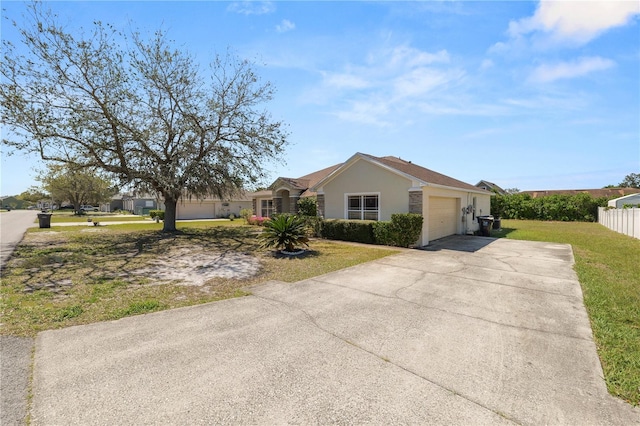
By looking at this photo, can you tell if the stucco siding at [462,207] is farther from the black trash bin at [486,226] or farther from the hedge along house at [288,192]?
the hedge along house at [288,192]

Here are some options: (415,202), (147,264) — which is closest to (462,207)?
(415,202)

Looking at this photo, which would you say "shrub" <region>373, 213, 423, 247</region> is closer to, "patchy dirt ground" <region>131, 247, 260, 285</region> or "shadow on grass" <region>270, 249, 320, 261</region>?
"shadow on grass" <region>270, 249, 320, 261</region>

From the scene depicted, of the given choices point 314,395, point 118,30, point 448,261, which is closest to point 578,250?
point 448,261

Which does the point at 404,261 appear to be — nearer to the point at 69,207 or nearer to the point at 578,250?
the point at 578,250

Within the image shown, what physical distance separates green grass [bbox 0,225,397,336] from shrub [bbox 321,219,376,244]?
4.91 feet

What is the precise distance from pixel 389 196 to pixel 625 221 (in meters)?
14.2

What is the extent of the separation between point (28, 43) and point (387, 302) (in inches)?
680

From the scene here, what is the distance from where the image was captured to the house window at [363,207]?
14.7 meters

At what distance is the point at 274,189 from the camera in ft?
72.3

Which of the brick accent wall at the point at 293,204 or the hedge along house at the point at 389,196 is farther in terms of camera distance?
the brick accent wall at the point at 293,204

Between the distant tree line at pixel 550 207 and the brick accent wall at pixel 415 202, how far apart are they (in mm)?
23163

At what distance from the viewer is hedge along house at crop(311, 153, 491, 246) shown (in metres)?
13.3

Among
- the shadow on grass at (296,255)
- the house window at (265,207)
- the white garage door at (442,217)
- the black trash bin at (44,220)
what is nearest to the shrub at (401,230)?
the white garage door at (442,217)

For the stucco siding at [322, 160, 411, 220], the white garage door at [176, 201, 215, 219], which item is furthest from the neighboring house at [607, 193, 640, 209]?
the white garage door at [176, 201, 215, 219]
